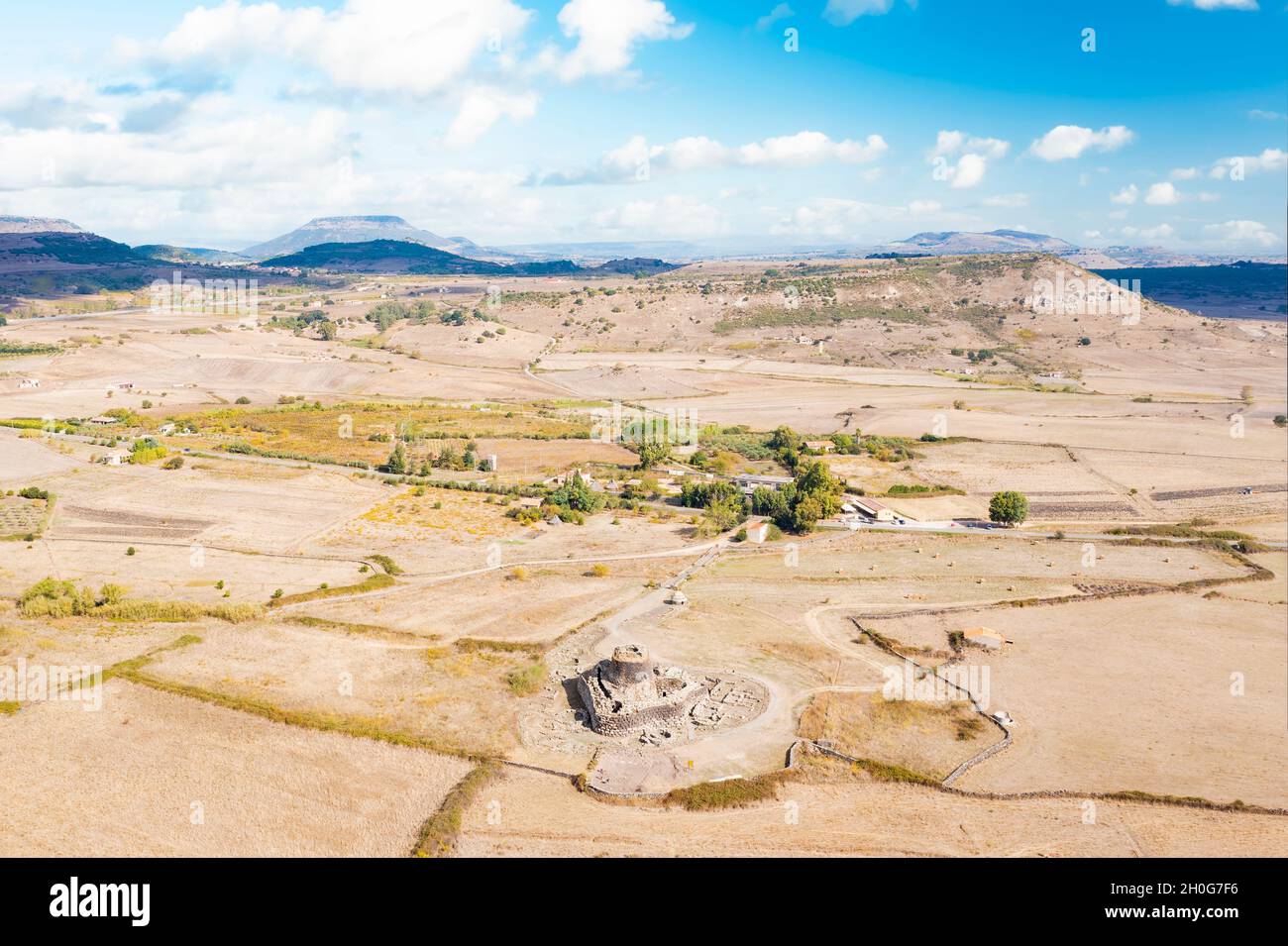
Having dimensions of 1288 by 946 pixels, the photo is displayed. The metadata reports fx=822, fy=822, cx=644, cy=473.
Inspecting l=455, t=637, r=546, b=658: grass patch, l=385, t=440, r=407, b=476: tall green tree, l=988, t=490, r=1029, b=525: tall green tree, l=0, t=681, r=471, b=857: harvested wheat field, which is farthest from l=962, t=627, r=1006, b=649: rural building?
l=385, t=440, r=407, b=476: tall green tree

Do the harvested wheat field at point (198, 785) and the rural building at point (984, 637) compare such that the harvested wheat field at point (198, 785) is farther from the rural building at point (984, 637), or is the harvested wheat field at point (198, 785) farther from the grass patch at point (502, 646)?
the rural building at point (984, 637)

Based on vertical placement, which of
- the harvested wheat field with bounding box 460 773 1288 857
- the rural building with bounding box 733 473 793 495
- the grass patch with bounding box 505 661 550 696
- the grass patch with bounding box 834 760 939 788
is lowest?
the harvested wheat field with bounding box 460 773 1288 857

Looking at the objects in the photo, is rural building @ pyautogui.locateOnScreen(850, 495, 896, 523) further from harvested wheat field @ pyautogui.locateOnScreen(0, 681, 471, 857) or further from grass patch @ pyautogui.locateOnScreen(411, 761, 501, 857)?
harvested wheat field @ pyautogui.locateOnScreen(0, 681, 471, 857)

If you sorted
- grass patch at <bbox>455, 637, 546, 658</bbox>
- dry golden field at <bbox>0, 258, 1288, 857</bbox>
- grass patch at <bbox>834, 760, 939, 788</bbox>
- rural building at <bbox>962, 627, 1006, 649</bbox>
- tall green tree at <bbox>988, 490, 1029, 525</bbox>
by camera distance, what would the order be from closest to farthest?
dry golden field at <bbox>0, 258, 1288, 857</bbox> → grass patch at <bbox>834, 760, 939, 788</bbox> → grass patch at <bbox>455, 637, 546, 658</bbox> → rural building at <bbox>962, 627, 1006, 649</bbox> → tall green tree at <bbox>988, 490, 1029, 525</bbox>

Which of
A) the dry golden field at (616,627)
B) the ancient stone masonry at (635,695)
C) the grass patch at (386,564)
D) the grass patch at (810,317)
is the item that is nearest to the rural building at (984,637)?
the dry golden field at (616,627)

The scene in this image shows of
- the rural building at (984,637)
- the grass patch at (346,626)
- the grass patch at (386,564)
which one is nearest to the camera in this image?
the rural building at (984,637)

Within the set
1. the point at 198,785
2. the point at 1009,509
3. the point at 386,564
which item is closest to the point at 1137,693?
the point at 1009,509
